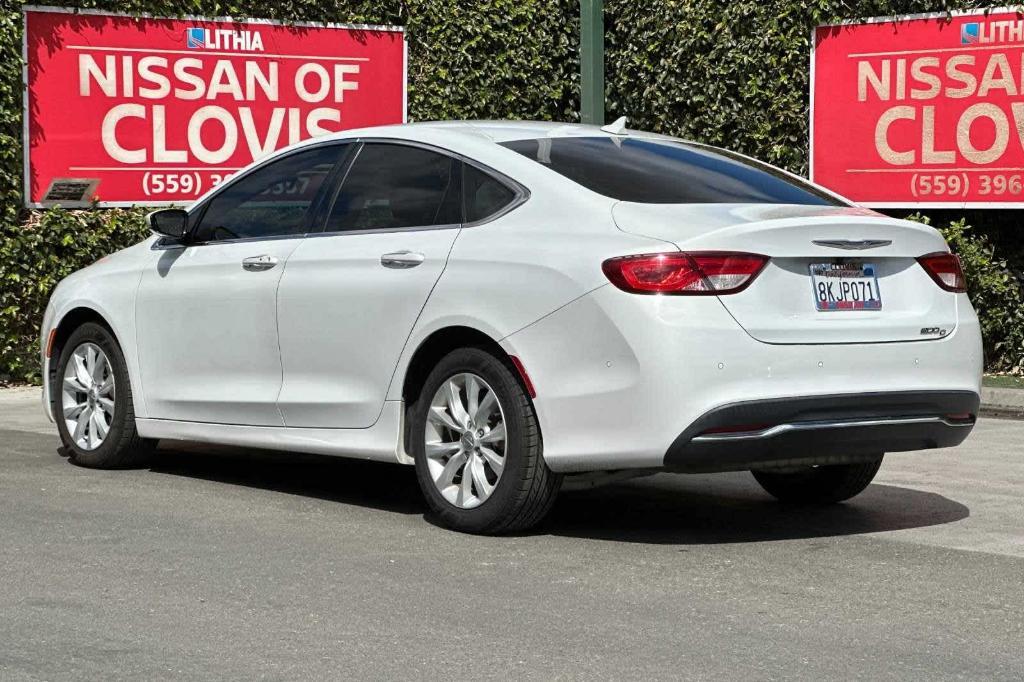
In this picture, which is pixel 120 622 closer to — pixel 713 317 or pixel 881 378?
pixel 713 317

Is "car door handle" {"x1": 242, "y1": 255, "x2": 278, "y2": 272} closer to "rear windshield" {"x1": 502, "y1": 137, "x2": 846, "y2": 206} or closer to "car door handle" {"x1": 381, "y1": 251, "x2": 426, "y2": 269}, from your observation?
"car door handle" {"x1": 381, "y1": 251, "x2": 426, "y2": 269}

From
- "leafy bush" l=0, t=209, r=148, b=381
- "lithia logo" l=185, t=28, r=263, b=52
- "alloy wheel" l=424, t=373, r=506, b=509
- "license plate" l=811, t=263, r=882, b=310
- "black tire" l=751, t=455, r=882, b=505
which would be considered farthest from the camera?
"lithia logo" l=185, t=28, r=263, b=52

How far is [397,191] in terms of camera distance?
763cm

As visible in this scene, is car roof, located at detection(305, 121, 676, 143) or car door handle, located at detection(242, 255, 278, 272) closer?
car roof, located at detection(305, 121, 676, 143)

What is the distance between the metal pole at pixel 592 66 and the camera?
1429 cm

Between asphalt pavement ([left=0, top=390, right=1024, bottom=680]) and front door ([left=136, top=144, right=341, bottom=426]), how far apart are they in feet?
1.47

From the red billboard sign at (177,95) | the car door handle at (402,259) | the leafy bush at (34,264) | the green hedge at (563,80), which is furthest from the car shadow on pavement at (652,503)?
the red billboard sign at (177,95)

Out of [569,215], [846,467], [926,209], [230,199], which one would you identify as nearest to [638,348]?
[569,215]

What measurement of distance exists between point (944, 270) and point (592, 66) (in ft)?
25.1

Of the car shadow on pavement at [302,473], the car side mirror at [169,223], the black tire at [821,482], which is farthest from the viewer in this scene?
the car side mirror at [169,223]

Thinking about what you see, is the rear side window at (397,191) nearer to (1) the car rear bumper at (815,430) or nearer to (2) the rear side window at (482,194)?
(2) the rear side window at (482,194)

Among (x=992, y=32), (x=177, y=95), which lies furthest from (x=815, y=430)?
(x=177, y=95)

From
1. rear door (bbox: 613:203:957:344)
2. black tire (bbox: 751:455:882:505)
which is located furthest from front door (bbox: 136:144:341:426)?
black tire (bbox: 751:455:882:505)

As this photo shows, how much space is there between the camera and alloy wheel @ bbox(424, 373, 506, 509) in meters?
6.93
